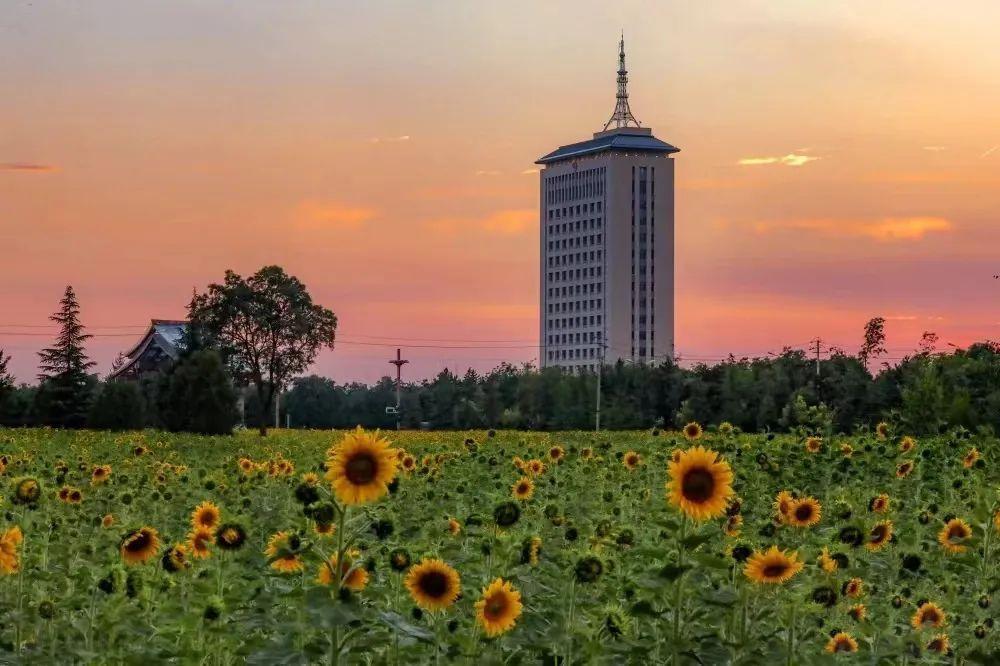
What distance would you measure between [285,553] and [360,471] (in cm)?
38

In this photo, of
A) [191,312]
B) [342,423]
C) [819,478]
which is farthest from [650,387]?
[819,478]

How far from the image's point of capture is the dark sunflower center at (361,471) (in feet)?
16.1

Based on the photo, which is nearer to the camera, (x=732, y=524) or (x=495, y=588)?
(x=495, y=588)

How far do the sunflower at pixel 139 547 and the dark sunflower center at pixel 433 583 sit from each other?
1989 millimetres

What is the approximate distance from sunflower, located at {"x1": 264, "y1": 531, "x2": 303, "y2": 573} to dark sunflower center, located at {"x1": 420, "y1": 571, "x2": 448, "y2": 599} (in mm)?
513

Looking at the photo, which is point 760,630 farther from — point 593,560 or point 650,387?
point 650,387

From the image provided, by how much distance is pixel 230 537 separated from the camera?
261 inches

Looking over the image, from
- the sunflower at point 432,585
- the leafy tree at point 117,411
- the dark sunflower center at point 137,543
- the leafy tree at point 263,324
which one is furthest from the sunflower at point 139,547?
the leafy tree at point 263,324

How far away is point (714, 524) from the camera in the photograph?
→ 8.29 metres

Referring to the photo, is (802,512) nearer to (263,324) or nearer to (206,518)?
(206,518)

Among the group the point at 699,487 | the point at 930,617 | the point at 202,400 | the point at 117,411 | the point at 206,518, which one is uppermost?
the point at 202,400

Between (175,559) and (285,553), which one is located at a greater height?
(285,553)

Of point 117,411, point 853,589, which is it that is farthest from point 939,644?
point 117,411

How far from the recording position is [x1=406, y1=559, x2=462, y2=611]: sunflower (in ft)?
18.4
